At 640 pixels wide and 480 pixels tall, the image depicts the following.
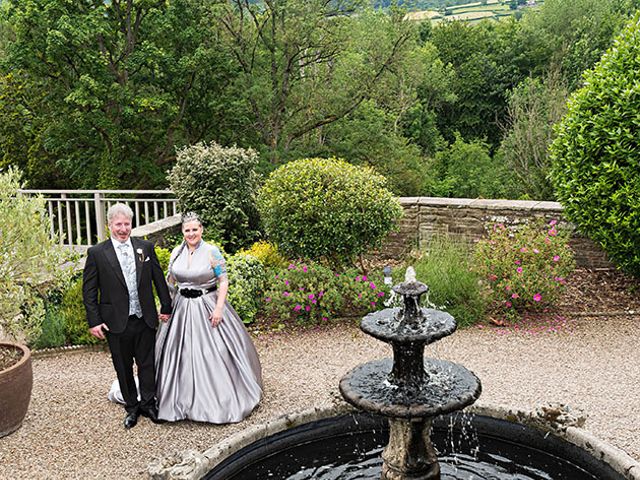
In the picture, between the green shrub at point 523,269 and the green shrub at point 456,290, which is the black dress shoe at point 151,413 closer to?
the green shrub at point 456,290

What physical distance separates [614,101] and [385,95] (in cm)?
766

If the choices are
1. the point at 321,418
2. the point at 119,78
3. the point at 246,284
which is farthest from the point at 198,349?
the point at 119,78

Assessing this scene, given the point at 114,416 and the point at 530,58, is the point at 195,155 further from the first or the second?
the point at 530,58

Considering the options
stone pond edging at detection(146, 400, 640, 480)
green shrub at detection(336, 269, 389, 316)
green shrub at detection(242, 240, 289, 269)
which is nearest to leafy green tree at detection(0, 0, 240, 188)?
green shrub at detection(242, 240, 289, 269)

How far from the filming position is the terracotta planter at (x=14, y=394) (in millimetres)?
5043

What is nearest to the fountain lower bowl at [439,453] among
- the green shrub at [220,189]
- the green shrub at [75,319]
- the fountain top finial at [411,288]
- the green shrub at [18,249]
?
the fountain top finial at [411,288]

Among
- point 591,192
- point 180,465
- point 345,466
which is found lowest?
point 345,466

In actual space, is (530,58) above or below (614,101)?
above

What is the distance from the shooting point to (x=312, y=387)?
6.00 meters

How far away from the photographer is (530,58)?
89.9 feet

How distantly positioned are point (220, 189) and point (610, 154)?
16.8 ft

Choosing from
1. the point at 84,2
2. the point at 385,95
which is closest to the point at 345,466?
the point at 84,2

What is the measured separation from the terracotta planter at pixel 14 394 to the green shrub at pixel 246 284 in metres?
2.66

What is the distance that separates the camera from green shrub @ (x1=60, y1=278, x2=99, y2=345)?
7.21 m
